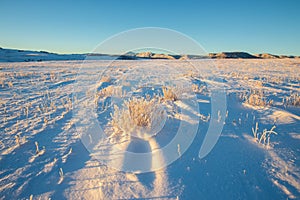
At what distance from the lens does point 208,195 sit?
1.83m

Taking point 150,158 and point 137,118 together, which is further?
point 137,118

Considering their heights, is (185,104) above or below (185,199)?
above

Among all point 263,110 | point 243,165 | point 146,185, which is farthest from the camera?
point 263,110

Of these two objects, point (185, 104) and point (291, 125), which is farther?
point (185, 104)

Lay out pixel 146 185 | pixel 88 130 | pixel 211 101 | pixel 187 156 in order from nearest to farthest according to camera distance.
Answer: pixel 146 185 < pixel 187 156 < pixel 88 130 < pixel 211 101

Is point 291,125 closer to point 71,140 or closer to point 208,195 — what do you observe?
point 208,195

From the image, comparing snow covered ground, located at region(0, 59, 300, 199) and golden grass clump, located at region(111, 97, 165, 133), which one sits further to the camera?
golden grass clump, located at region(111, 97, 165, 133)

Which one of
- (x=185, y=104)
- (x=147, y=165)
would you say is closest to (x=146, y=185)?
(x=147, y=165)

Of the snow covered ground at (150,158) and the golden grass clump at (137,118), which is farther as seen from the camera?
the golden grass clump at (137,118)

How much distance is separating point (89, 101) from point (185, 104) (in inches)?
97.0

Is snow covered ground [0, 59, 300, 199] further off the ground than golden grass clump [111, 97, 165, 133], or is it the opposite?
golden grass clump [111, 97, 165, 133]

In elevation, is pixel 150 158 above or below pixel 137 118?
below

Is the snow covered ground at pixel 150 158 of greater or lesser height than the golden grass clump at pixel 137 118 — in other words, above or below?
below

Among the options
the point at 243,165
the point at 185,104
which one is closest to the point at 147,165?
the point at 243,165
